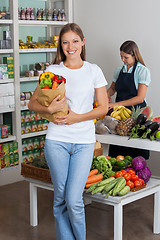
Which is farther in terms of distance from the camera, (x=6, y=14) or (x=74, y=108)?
(x=6, y=14)

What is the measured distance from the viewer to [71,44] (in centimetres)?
238

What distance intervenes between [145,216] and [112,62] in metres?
2.16

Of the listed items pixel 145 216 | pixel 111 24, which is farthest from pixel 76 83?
pixel 111 24

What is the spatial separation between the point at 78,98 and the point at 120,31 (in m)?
2.81

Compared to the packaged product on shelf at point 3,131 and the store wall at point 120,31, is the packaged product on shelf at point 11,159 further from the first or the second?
the store wall at point 120,31

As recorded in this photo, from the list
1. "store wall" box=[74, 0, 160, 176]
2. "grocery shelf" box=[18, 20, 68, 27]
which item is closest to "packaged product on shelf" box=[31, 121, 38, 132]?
"store wall" box=[74, 0, 160, 176]

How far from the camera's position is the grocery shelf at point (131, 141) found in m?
3.23

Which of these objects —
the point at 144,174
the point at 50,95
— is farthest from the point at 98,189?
the point at 50,95

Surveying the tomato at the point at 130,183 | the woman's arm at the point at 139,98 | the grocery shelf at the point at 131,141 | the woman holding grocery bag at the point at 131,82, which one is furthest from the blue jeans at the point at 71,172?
the woman's arm at the point at 139,98

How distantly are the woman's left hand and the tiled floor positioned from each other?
132cm

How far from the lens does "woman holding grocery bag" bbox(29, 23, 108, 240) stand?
234 centimetres

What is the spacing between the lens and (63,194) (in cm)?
243

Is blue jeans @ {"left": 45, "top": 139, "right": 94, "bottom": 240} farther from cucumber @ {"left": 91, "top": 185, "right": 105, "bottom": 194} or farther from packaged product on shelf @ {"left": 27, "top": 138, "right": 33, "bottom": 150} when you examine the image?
packaged product on shelf @ {"left": 27, "top": 138, "right": 33, "bottom": 150}

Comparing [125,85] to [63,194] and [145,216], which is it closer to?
[145,216]
